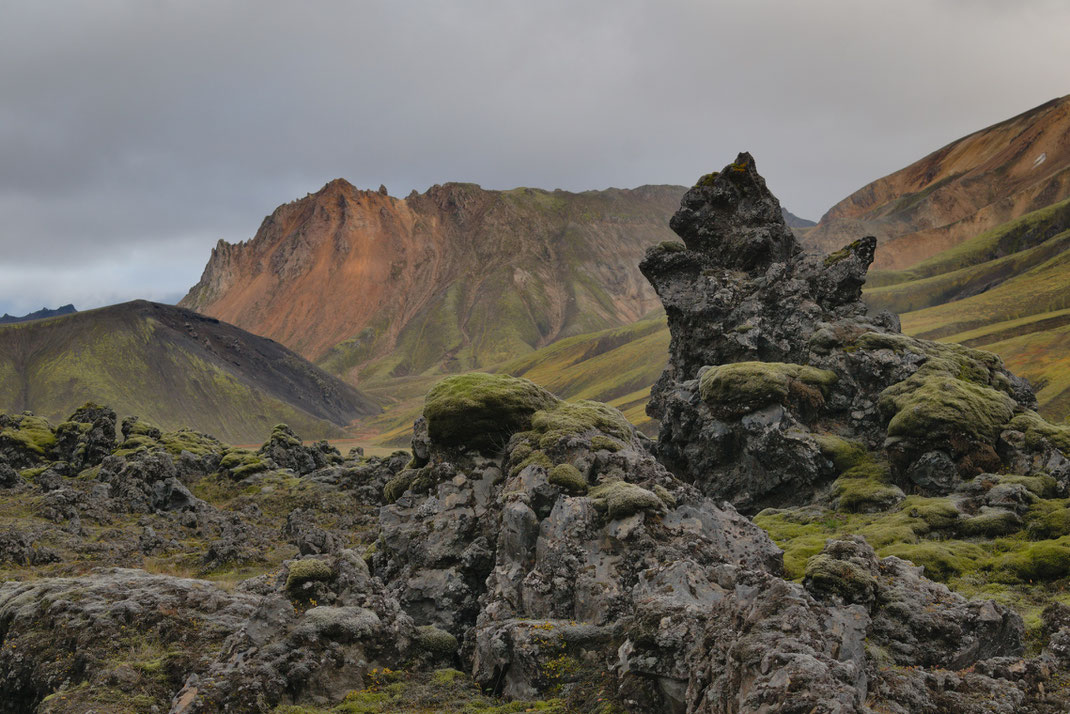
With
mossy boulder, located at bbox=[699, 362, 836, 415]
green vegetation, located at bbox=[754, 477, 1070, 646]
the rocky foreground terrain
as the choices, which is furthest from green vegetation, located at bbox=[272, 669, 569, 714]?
mossy boulder, located at bbox=[699, 362, 836, 415]

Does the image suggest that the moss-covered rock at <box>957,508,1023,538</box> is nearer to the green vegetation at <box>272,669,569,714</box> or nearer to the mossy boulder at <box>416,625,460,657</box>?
the green vegetation at <box>272,669,569,714</box>

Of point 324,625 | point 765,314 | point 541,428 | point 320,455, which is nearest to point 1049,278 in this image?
point 765,314

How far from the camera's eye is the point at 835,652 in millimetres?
14734

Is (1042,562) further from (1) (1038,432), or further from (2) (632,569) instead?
(2) (632,569)

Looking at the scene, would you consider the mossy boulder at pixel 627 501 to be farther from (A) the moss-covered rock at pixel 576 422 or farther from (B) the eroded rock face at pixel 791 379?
(B) the eroded rock face at pixel 791 379

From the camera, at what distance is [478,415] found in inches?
1261

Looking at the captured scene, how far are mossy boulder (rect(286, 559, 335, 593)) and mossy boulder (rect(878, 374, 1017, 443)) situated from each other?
127ft

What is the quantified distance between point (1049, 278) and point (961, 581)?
721 feet

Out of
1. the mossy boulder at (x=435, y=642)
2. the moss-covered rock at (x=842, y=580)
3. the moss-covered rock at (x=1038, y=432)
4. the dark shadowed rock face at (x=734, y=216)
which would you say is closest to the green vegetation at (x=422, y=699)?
the mossy boulder at (x=435, y=642)

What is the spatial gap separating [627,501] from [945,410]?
1210 inches

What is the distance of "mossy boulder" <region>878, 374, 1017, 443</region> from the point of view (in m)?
43.0

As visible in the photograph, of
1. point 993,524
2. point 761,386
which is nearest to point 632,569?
point 993,524

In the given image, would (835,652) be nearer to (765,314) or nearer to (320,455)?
(765,314)

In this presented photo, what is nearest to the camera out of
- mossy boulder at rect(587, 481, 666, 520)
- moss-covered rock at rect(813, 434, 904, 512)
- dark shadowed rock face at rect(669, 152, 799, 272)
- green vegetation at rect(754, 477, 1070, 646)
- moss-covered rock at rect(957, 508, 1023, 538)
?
mossy boulder at rect(587, 481, 666, 520)
